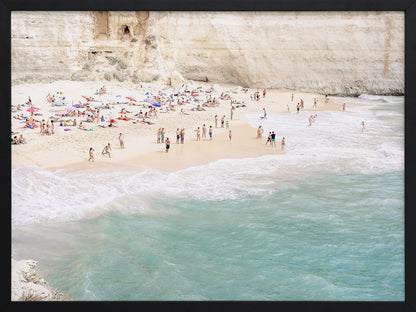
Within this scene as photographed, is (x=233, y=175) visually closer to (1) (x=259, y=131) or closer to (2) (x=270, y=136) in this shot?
(1) (x=259, y=131)

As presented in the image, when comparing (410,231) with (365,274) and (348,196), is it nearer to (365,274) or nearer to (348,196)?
(365,274)

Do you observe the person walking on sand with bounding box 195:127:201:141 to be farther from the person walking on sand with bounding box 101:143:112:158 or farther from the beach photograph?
the person walking on sand with bounding box 101:143:112:158

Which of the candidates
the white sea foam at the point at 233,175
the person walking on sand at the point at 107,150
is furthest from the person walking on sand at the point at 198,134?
the person walking on sand at the point at 107,150

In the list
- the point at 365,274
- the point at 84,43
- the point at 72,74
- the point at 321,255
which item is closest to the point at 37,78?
the point at 72,74

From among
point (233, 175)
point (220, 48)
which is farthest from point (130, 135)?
point (220, 48)

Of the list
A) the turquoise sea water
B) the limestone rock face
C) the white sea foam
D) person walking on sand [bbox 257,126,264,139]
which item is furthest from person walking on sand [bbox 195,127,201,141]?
the limestone rock face

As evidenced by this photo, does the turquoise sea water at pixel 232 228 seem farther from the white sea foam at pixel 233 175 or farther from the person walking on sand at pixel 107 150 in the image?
the person walking on sand at pixel 107 150


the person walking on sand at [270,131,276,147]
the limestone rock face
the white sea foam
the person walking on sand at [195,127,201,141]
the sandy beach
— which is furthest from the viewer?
the person walking on sand at [195,127,201,141]
